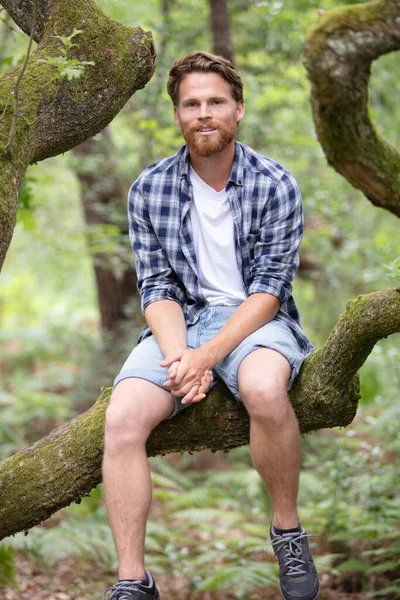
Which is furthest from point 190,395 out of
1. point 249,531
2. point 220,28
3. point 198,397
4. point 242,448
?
point 242,448

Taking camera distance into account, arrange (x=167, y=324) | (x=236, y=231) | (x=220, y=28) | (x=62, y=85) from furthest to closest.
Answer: (x=220, y=28), (x=236, y=231), (x=167, y=324), (x=62, y=85)

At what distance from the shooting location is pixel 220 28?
672 cm

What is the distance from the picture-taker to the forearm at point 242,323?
9.56ft

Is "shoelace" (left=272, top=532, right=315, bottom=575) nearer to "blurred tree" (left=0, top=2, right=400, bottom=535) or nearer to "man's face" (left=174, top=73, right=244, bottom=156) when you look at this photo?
"blurred tree" (left=0, top=2, right=400, bottom=535)

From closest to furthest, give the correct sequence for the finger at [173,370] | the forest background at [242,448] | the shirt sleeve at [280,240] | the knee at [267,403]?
1. the knee at [267,403]
2. the finger at [173,370]
3. the shirt sleeve at [280,240]
4. the forest background at [242,448]

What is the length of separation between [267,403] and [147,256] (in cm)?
103

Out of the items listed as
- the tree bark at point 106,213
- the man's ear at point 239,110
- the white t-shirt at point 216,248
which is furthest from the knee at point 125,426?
the tree bark at point 106,213

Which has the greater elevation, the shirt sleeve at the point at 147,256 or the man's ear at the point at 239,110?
the man's ear at the point at 239,110

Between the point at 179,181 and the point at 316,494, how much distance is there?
156 inches

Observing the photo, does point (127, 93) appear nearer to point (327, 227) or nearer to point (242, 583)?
point (242, 583)

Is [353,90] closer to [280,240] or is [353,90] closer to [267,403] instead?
[280,240]

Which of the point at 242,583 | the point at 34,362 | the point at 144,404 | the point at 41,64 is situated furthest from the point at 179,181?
the point at 34,362

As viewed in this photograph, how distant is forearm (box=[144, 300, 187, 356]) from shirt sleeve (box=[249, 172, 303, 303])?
0.37 meters

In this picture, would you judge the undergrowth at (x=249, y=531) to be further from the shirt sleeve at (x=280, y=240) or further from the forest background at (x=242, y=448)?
the shirt sleeve at (x=280, y=240)
